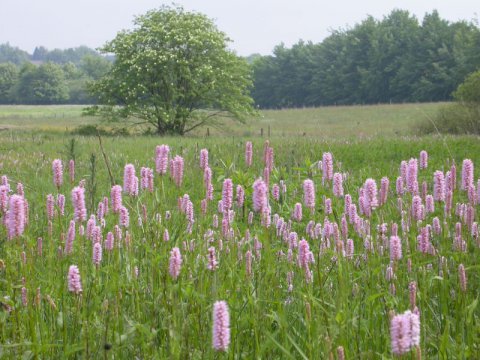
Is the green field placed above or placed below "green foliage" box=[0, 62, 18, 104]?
below

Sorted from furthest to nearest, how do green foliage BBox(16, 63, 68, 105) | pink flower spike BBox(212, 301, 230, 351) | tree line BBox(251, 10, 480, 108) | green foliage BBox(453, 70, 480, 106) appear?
1. green foliage BBox(16, 63, 68, 105)
2. tree line BBox(251, 10, 480, 108)
3. green foliage BBox(453, 70, 480, 106)
4. pink flower spike BBox(212, 301, 230, 351)

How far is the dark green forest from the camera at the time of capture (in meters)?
69.6

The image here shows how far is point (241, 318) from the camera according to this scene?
2641 mm

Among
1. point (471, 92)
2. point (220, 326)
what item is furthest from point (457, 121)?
point (220, 326)

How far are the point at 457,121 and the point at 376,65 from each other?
61116 millimetres

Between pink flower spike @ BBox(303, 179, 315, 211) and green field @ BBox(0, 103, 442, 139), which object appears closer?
pink flower spike @ BBox(303, 179, 315, 211)

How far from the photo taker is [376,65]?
Answer: 80.0 meters

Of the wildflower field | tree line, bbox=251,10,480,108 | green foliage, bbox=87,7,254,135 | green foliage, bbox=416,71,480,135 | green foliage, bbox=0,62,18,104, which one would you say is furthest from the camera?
green foliage, bbox=0,62,18,104

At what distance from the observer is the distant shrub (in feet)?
67.5

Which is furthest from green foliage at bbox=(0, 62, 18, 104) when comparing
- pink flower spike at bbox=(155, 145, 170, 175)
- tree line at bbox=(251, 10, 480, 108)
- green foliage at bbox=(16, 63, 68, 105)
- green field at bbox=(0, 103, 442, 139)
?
pink flower spike at bbox=(155, 145, 170, 175)

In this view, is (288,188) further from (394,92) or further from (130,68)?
(394,92)

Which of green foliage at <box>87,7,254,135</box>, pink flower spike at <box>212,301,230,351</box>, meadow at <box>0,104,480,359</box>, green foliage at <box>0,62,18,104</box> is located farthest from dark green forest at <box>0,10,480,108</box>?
pink flower spike at <box>212,301,230,351</box>

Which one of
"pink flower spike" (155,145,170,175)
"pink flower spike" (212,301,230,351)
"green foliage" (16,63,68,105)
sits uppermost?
"green foliage" (16,63,68,105)

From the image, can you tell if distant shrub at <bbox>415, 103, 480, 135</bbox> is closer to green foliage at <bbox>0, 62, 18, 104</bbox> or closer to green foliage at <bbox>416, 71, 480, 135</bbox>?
green foliage at <bbox>416, 71, 480, 135</bbox>
